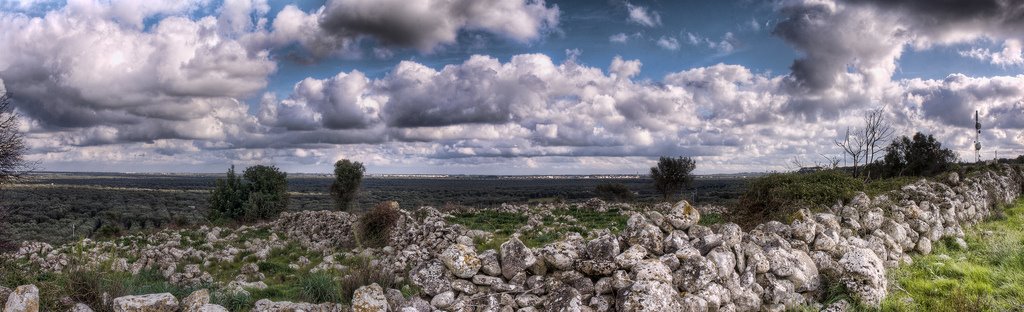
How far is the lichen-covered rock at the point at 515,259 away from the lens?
21.7 ft

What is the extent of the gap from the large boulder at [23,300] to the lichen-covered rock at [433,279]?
3.75m

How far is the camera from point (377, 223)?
965 inches

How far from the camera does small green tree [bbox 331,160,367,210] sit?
4116 centimetres

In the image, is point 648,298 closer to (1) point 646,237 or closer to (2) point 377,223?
(1) point 646,237

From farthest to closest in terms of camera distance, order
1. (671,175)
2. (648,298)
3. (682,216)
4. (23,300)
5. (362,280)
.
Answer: (671,175)
(682,216)
(362,280)
(648,298)
(23,300)

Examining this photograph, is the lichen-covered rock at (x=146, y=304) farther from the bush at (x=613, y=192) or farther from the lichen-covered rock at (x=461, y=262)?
the bush at (x=613, y=192)

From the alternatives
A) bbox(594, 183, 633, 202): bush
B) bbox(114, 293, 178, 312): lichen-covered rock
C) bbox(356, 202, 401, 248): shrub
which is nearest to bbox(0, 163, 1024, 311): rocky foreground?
bbox(114, 293, 178, 312): lichen-covered rock

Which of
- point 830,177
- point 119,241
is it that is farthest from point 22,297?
point 119,241

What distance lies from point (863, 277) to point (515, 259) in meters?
4.90

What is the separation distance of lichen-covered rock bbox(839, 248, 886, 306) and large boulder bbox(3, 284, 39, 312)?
31.7 ft

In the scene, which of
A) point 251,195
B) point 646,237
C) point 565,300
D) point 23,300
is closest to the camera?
point 23,300

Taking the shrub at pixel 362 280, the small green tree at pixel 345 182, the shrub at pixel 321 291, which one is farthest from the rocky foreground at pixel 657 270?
the small green tree at pixel 345 182

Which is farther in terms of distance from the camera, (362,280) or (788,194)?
(788,194)

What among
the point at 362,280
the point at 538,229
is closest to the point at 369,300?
the point at 362,280
